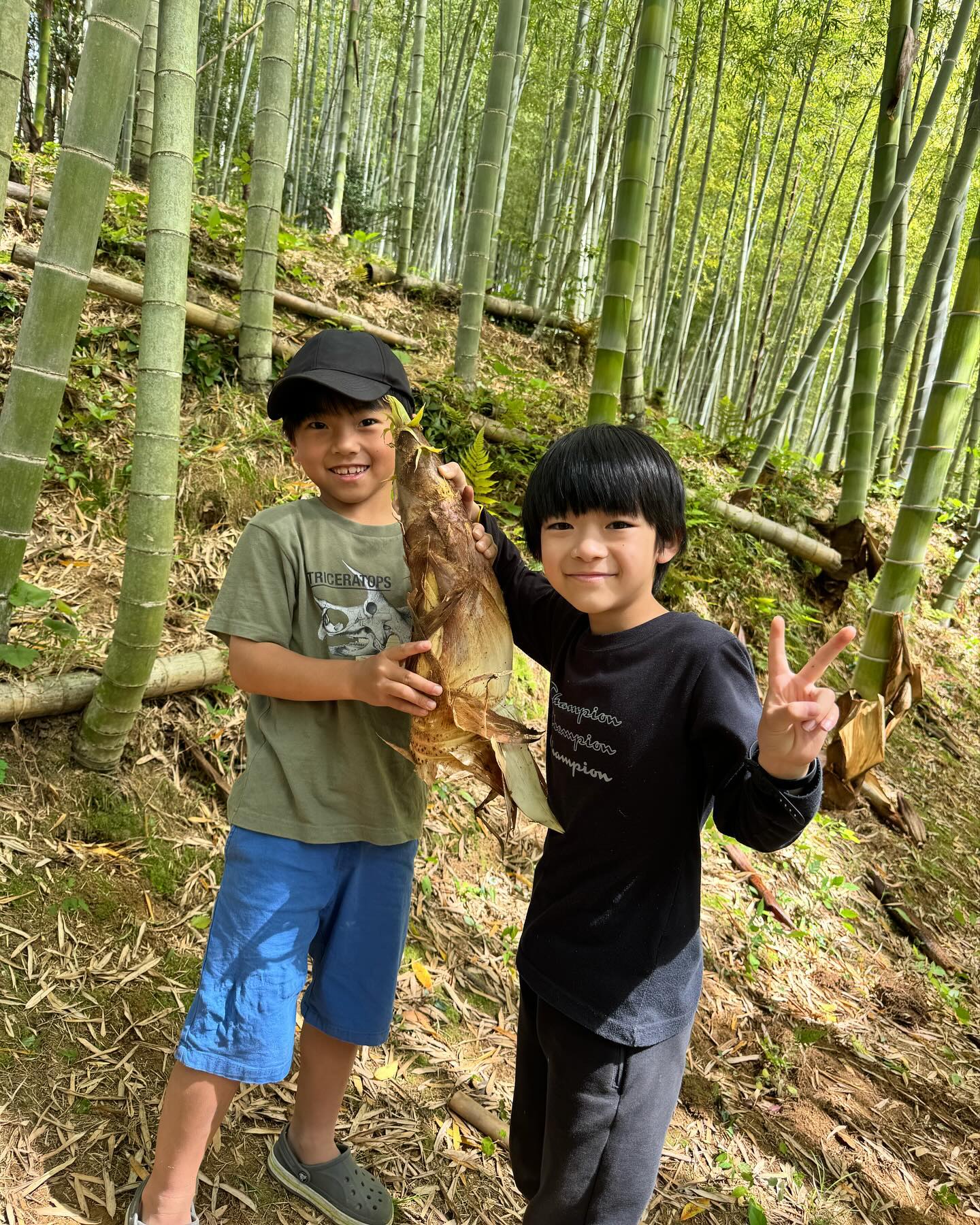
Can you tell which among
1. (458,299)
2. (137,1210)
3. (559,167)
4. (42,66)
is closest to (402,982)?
(137,1210)

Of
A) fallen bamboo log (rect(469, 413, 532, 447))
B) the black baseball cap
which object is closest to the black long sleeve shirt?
the black baseball cap

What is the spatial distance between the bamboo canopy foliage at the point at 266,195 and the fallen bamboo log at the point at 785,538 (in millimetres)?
3023

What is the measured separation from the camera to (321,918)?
1.52m

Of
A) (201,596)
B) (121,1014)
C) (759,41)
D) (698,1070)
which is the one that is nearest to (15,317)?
(201,596)

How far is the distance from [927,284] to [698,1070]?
6.33m

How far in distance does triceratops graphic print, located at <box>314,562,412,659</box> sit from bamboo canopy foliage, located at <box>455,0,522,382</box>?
360 centimetres

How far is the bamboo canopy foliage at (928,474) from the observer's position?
9.26 feet

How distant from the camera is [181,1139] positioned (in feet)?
4.41

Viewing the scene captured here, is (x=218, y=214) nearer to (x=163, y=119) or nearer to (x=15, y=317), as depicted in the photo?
(x=15, y=317)

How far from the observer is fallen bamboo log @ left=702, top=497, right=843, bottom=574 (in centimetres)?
498

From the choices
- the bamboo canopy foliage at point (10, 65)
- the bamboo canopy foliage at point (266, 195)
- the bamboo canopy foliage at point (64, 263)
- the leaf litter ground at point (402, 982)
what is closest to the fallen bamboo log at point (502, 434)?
the bamboo canopy foliage at point (266, 195)

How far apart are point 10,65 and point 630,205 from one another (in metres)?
2.17

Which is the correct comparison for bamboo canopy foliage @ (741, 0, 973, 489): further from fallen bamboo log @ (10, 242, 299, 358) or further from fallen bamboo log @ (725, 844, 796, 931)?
fallen bamboo log @ (10, 242, 299, 358)

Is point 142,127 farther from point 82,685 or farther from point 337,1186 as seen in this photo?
point 337,1186
